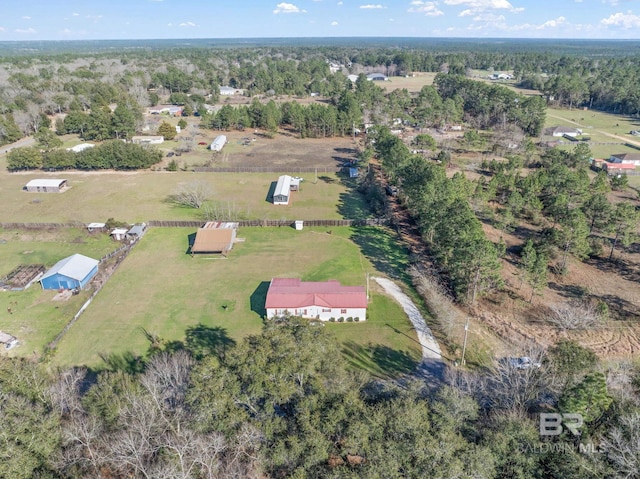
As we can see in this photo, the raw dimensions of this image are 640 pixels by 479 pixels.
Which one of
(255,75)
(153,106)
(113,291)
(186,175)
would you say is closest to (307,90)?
(255,75)

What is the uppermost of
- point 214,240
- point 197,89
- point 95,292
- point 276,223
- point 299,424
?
point 197,89

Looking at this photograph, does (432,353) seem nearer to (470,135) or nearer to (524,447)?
(524,447)

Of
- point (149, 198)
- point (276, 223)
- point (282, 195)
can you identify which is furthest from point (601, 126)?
point (149, 198)

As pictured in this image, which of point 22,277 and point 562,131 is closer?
point 22,277

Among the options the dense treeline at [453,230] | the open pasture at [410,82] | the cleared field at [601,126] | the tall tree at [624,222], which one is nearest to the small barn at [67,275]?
the dense treeline at [453,230]

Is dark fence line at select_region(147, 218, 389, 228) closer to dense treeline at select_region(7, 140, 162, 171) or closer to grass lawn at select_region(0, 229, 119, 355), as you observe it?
grass lawn at select_region(0, 229, 119, 355)

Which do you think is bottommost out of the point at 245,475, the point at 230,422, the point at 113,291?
the point at 113,291

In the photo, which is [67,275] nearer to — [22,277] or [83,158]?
[22,277]

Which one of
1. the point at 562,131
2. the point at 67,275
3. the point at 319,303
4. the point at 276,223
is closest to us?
the point at 319,303
